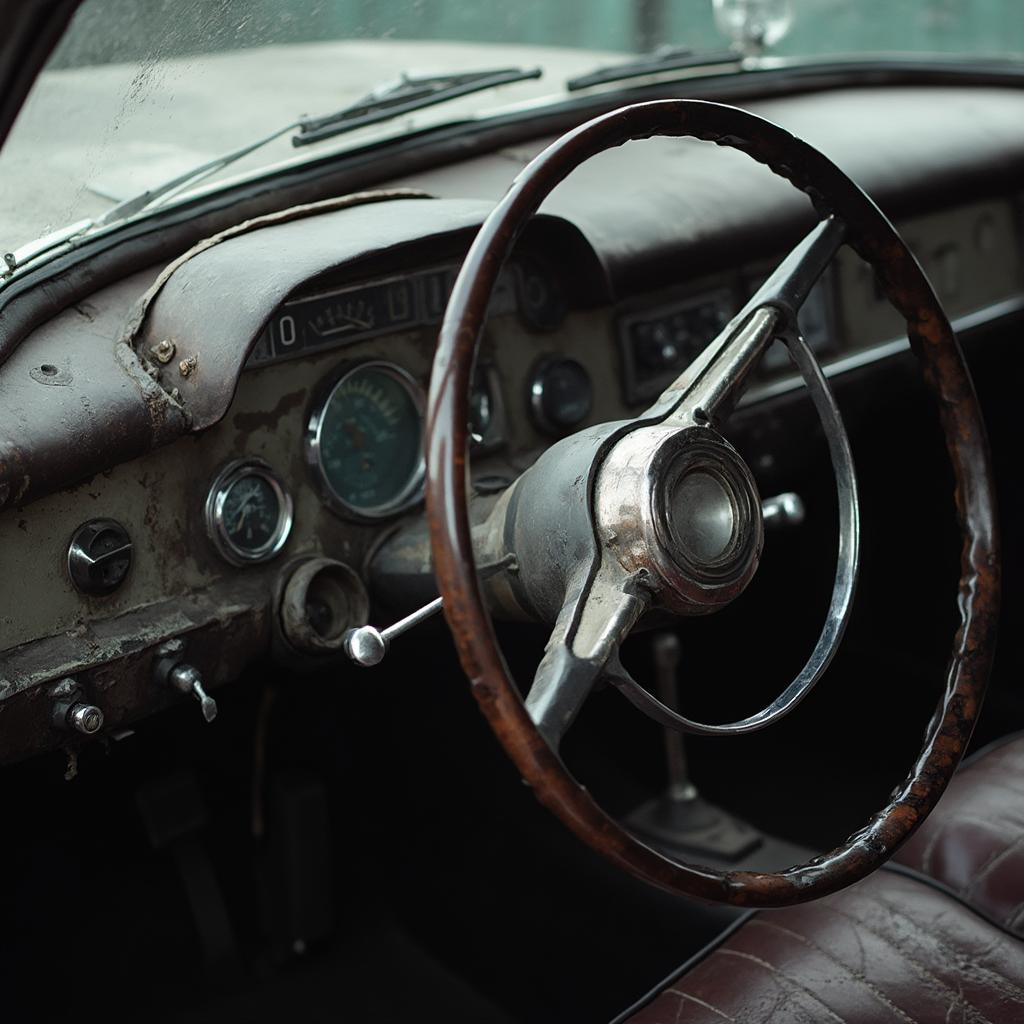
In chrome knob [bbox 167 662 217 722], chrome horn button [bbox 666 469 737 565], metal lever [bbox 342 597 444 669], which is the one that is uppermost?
chrome horn button [bbox 666 469 737 565]

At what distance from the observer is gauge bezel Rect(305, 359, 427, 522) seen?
1.73 meters

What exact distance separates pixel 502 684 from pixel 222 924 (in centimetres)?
140

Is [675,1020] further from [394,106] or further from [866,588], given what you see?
[866,588]

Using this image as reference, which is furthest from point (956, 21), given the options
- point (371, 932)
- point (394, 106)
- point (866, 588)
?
point (371, 932)

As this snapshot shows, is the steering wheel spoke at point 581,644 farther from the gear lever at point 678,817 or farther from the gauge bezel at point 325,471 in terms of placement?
the gear lever at point 678,817

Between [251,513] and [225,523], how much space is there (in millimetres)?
45

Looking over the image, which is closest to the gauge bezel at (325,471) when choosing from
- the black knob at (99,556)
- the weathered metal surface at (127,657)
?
the weathered metal surface at (127,657)

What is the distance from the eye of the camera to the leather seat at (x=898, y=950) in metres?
1.46

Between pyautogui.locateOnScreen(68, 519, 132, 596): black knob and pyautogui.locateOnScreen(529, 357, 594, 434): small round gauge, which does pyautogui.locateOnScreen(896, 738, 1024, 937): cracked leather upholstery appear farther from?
pyautogui.locateOnScreen(68, 519, 132, 596): black knob

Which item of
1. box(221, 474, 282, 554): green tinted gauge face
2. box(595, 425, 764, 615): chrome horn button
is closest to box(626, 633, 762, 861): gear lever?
box(221, 474, 282, 554): green tinted gauge face

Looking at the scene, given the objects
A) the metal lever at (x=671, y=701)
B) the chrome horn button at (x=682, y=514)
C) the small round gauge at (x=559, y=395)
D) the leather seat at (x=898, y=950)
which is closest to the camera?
the chrome horn button at (x=682, y=514)

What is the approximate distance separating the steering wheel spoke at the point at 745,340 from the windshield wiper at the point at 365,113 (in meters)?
0.70

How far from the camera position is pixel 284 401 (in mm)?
1720

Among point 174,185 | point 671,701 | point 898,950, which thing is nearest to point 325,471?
point 174,185
